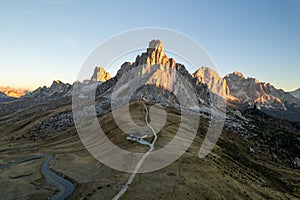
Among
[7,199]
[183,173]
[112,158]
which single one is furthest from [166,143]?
[7,199]

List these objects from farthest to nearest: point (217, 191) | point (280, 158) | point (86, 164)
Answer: point (280, 158) < point (86, 164) < point (217, 191)

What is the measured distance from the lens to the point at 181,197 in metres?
60.6

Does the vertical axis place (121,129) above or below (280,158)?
above

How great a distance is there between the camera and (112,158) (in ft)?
317

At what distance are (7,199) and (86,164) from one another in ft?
103

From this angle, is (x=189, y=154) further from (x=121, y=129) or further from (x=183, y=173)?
(x=121, y=129)

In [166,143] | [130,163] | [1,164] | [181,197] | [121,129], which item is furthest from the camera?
[121,129]

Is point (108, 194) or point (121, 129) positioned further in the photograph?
point (121, 129)

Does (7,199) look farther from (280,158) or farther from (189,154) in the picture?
(280,158)

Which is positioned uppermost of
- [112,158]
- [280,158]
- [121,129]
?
[121,129]

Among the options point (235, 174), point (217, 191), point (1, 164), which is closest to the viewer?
point (217, 191)

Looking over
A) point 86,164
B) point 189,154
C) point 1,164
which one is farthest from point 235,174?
point 1,164

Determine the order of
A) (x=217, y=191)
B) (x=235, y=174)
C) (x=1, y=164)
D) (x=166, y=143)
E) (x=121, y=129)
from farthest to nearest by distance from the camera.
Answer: (x=121, y=129)
(x=1, y=164)
(x=166, y=143)
(x=235, y=174)
(x=217, y=191)

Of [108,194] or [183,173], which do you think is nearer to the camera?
[108,194]
